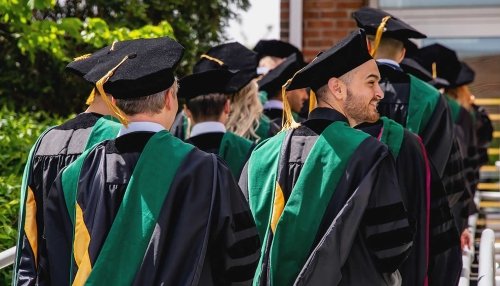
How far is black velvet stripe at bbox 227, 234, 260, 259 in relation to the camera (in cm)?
320

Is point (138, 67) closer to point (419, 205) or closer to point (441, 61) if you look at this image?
point (419, 205)

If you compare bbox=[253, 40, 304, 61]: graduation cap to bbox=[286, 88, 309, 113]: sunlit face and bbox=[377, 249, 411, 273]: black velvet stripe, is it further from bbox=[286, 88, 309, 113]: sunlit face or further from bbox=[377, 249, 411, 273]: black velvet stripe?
bbox=[377, 249, 411, 273]: black velvet stripe

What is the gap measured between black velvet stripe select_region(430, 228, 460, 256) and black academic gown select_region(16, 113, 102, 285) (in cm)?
153

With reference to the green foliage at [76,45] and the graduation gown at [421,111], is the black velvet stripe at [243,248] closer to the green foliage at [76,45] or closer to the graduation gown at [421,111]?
the graduation gown at [421,111]

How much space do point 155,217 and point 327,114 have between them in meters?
0.85

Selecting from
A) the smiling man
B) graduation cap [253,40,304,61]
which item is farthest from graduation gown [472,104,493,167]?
the smiling man

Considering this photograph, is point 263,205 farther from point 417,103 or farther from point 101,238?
point 417,103

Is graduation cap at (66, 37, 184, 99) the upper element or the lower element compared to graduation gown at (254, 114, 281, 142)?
upper

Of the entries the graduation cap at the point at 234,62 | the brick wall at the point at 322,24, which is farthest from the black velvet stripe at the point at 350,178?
the brick wall at the point at 322,24

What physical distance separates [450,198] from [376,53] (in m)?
0.88

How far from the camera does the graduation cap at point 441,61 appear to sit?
25.8 feet

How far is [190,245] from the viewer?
3.14 meters

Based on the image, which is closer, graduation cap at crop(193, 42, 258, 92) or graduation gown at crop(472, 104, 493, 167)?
graduation cap at crop(193, 42, 258, 92)

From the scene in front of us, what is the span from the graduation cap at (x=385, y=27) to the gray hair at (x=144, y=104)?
6.50ft
